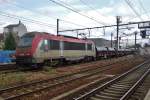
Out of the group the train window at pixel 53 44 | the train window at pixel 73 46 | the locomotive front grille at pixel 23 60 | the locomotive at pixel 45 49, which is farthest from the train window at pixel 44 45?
the train window at pixel 73 46

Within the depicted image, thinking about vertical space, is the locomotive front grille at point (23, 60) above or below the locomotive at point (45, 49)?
below

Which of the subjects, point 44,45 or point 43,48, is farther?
point 44,45

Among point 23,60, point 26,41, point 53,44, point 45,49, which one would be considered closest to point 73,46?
point 53,44

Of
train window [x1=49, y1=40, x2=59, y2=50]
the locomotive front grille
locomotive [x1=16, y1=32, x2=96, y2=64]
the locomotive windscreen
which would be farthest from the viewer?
train window [x1=49, y1=40, x2=59, y2=50]

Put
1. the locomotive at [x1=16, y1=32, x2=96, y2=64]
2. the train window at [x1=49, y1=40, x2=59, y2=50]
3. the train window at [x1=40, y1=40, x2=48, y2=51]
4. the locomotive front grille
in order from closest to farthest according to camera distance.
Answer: the locomotive front grille < the locomotive at [x1=16, y1=32, x2=96, y2=64] < the train window at [x1=40, y1=40, x2=48, y2=51] < the train window at [x1=49, y1=40, x2=59, y2=50]

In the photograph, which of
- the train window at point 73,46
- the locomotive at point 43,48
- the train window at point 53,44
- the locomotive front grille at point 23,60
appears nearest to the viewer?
the locomotive front grille at point 23,60

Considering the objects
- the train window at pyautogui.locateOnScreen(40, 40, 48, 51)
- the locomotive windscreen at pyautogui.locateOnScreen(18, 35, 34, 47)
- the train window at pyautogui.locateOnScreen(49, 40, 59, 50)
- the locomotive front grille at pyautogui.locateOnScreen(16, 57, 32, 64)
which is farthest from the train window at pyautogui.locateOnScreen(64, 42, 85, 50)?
the locomotive front grille at pyautogui.locateOnScreen(16, 57, 32, 64)

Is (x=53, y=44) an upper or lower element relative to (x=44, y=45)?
upper

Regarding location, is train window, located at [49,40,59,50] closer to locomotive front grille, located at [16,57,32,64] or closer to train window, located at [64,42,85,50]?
train window, located at [64,42,85,50]

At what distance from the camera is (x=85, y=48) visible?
37.2 metres

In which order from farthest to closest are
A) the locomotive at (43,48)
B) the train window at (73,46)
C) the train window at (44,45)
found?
the train window at (73,46) < the train window at (44,45) < the locomotive at (43,48)

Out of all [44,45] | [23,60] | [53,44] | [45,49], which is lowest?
[23,60]

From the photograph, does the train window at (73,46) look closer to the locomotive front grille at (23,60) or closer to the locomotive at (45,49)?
the locomotive at (45,49)

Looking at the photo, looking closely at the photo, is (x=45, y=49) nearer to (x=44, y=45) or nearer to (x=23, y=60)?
(x=44, y=45)
